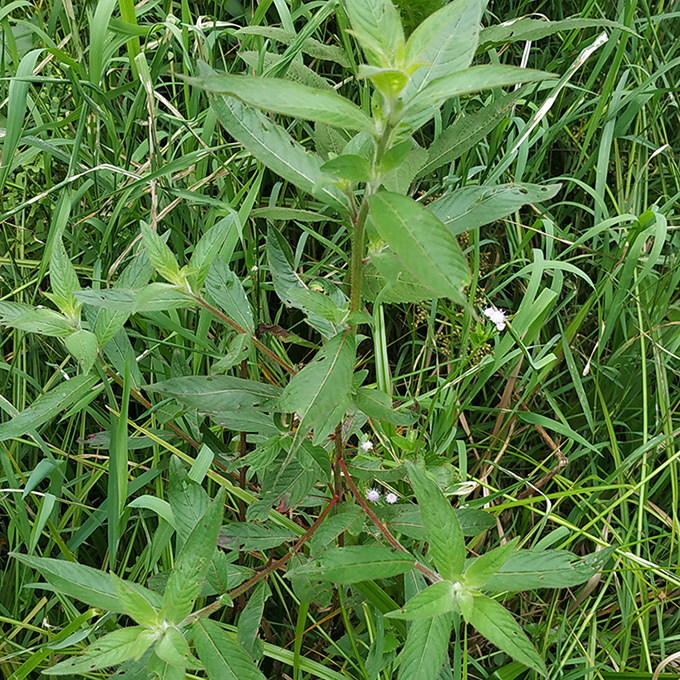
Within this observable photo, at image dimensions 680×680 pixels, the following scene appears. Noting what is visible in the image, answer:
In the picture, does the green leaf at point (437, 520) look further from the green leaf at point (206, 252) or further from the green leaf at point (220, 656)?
the green leaf at point (206, 252)

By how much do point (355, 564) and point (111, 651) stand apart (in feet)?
1.20

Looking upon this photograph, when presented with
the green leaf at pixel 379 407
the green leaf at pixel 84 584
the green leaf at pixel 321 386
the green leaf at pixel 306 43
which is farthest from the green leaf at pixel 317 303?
the green leaf at pixel 306 43

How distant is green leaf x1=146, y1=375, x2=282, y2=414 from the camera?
3.75 feet

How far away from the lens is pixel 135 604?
37.5 inches

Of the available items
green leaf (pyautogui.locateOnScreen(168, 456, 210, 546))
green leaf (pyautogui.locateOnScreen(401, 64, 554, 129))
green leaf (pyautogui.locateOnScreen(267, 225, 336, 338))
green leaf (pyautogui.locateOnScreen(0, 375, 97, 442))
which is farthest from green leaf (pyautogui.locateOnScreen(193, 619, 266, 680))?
green leaf (pyautogui.locateOnScreen(401, 64, 554, 129))

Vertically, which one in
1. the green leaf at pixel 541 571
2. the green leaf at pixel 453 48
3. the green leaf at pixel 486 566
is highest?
the green leaf at pixel 453 48

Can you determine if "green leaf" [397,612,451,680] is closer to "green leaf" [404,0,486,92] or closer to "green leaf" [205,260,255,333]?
"green leaf" [205,260,255,333]

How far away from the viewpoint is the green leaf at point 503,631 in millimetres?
944

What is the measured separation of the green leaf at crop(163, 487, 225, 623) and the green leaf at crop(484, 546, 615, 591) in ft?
1.40

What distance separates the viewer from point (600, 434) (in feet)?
6.09

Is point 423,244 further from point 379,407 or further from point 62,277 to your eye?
point 62,277

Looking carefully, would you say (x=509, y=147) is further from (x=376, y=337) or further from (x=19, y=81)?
(x=19, y=81)

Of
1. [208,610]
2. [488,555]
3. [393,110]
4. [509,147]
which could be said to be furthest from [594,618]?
[393,110]

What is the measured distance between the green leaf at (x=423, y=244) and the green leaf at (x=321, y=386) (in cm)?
22
